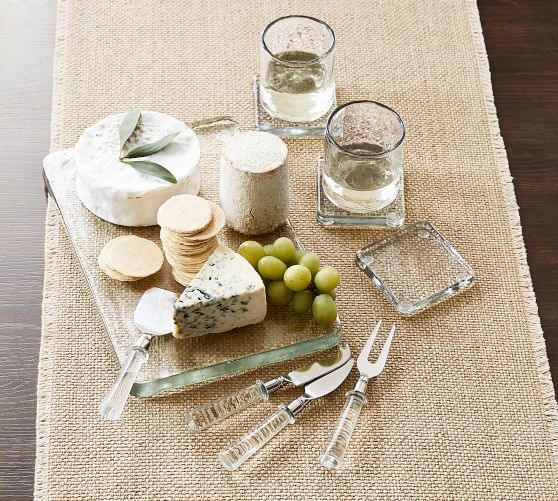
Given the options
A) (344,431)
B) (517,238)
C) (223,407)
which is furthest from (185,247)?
(517,238)

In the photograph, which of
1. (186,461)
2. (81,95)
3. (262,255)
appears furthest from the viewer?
(81,95)

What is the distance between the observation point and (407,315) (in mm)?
1228

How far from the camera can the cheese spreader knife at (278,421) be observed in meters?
1.08

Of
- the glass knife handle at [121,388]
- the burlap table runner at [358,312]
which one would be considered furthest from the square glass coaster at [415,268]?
the glass knife handle at [121,388]

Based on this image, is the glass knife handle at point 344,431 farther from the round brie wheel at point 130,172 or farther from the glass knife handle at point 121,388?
the round brie wheel at point 130,172

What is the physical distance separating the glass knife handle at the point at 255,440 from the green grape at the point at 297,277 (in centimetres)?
16

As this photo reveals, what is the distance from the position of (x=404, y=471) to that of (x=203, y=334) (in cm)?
31

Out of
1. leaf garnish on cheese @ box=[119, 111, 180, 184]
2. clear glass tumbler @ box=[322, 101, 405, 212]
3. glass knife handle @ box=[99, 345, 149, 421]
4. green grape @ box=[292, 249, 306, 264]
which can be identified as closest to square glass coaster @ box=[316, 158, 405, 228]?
clear glass tumbler @ box=[322, 101, 405, 212]

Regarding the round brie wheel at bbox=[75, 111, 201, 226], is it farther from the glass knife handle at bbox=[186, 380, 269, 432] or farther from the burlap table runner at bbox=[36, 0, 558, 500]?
the glass knife handle at bbox=[186, 380, 269, 432]

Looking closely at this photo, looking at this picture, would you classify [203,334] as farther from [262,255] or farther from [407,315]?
[407,315]

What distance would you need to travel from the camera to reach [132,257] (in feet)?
3.93

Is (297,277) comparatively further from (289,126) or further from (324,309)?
(289,126)

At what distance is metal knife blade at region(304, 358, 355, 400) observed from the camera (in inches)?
44.3

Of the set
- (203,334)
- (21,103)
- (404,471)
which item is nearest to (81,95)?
(21,103)
